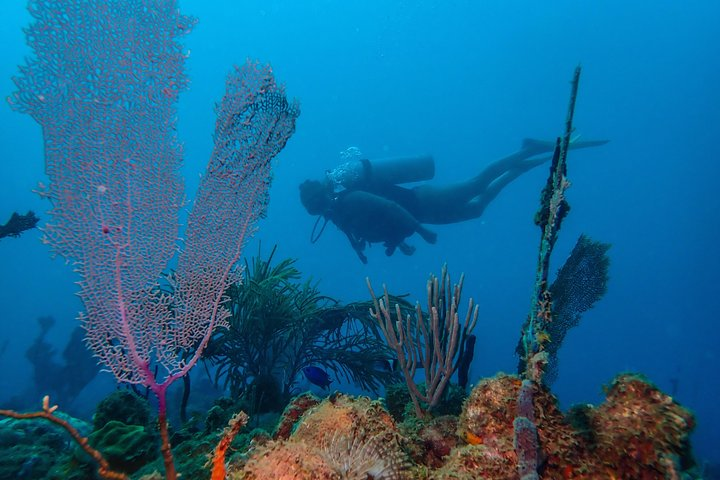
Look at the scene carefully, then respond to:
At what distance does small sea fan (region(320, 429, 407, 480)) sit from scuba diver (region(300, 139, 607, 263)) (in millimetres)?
9183

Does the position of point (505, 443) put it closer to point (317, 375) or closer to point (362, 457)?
point (362, 457)

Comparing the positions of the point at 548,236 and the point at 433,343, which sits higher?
the point at 548,236

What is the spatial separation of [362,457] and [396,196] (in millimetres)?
12221

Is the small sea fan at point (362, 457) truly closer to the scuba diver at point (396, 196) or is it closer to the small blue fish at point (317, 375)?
the small blue fish at point (317, 375)

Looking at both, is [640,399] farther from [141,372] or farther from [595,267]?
[595,267]

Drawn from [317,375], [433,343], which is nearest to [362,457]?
[433,343]

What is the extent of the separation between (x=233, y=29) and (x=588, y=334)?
436 feet

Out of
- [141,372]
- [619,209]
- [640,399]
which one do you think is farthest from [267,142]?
[619,209]

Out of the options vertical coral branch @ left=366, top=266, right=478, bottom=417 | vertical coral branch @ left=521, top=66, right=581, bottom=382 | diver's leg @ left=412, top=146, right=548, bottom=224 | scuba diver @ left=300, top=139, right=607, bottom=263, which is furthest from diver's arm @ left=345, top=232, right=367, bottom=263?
vertical coral branch @ left=521, top=66, right=581, bottom=382

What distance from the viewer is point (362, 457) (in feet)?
6.73

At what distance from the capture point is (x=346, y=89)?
124 meters

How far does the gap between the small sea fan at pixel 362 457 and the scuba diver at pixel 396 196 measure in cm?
918

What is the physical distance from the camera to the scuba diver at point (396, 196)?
11680mm

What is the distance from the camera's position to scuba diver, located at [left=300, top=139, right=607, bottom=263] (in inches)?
460
